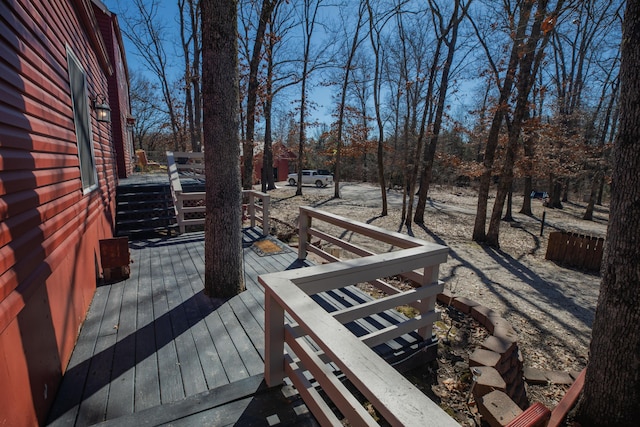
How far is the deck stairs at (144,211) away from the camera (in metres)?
6.00

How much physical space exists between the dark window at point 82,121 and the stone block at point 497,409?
15.1 feet

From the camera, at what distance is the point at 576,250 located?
24.3 feet

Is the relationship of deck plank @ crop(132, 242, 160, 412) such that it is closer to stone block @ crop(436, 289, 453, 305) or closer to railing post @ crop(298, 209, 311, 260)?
railing post @ crop(298, 209, 311, 260)

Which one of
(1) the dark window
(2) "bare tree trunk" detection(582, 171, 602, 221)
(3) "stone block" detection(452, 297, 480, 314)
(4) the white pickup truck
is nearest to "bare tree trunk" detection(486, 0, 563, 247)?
(3) "stone block" detection(452, 297, 480, 314)

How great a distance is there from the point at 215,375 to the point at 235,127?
7.63ft

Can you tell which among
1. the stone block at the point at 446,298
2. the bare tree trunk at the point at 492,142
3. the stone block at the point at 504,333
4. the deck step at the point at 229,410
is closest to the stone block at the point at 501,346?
the stone block at the point at 504,333

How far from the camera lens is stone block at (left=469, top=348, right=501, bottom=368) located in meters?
2.55

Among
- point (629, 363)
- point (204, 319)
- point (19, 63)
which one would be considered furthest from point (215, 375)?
point (629, 363)

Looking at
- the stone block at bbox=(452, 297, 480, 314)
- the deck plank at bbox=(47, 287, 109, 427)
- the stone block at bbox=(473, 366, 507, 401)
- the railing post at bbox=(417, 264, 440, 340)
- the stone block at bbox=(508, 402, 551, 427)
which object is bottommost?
the stone block at bbox=(452, 297, 480, 314)

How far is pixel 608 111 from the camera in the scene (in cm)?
1552

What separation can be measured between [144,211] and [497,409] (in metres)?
6.62

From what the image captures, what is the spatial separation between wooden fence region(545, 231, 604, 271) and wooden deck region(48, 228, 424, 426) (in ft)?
22.8

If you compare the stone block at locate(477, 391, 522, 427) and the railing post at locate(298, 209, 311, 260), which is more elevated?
the railing post at locate(298, 209, 311, 260)

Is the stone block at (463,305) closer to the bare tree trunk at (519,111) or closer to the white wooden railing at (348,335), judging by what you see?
the white wooden railing at (348,335)
